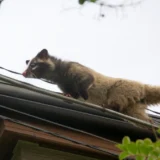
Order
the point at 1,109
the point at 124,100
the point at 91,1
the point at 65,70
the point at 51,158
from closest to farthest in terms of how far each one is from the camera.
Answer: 1. the point at 91,1
2. the point at 1,109
3. the point at 51,158
4. the point at 124,100
5. the point at 65,70

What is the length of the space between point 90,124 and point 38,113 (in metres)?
0.49

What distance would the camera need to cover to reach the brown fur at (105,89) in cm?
573

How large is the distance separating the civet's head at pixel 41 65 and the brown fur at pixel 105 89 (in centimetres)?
6

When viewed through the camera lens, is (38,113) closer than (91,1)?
No

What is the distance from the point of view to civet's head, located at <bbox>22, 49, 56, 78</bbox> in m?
6.37

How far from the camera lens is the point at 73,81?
6.02 m

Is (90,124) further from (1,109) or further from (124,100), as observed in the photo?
(124,100)

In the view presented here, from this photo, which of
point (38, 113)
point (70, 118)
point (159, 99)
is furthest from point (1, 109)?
point (159, 99)

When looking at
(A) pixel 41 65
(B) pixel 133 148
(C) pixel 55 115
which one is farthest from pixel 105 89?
(B) pixel 133 148

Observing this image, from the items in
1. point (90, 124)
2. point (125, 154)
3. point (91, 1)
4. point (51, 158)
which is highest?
point (91, 1)

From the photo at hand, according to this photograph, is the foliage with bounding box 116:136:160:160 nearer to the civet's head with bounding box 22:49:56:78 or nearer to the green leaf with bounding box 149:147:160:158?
the green leaf with bounding box 149:147:160:158

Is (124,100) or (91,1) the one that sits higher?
(91,1)

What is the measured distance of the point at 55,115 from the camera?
4219 millimetres

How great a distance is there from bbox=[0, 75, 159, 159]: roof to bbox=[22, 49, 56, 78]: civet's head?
1939mm
